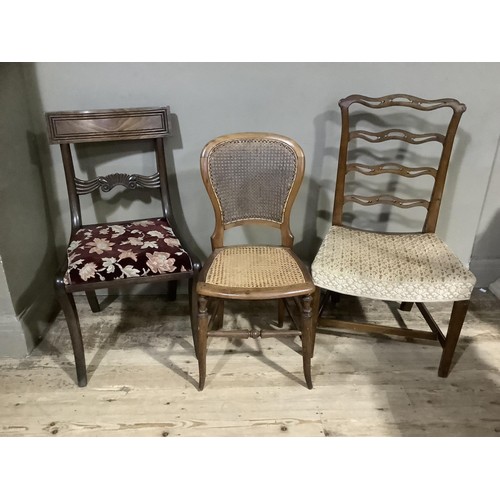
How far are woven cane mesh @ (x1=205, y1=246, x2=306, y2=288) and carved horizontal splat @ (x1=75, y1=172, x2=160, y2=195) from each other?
0.46 m

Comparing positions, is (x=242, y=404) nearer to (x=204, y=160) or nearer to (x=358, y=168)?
(x=204, y=160)

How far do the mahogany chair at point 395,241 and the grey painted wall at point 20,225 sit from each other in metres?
1.28

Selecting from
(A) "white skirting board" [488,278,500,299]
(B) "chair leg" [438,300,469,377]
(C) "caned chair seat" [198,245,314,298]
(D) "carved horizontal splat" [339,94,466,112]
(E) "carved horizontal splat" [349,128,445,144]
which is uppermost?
(D) "carved horizontal splat" [339,94,466,112]

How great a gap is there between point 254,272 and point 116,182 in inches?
30.4

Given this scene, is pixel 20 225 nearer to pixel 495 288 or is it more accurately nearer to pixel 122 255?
pixel 122 255

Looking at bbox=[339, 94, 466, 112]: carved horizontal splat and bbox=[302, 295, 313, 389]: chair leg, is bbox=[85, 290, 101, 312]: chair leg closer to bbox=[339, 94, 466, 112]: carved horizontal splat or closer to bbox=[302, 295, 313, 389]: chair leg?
bbox=[302, 295, 313, 389]: chair leg

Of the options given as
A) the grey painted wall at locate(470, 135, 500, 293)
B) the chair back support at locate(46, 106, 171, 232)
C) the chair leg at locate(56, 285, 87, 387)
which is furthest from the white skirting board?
the chair leg at locate(56, 285, 87, 387)

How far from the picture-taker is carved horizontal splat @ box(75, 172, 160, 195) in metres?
1.94

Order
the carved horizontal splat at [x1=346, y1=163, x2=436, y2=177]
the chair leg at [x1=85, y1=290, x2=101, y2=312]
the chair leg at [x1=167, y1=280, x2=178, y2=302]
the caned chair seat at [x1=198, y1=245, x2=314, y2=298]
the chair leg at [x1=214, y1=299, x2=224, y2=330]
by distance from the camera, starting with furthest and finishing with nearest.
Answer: the chair leg at [x1=167, y1=280, x2=178, y2=302]
the chair leg at [x1=85, y1=290, x2=101, y2=312]
the chair leg at [x1=214, y1=299, x2=224, y2=330]
the carved horizontal splat at [x1=346, y1=163, x2=436, y2=177]
the caned chair seat at [x1=198, y1=245, x2=314, y2=298]

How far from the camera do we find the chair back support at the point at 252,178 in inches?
70.5

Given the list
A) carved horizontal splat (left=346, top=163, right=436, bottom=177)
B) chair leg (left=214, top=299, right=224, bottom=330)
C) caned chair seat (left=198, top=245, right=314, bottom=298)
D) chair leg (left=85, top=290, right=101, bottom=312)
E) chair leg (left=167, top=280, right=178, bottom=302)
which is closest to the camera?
caned chair seat (left=198, top=245, right=314, bottom=298)

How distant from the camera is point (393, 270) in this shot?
5.49ft

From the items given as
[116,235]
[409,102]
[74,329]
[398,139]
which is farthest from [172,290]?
[409,102]

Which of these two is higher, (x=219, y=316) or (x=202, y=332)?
(x=202, y=332)
